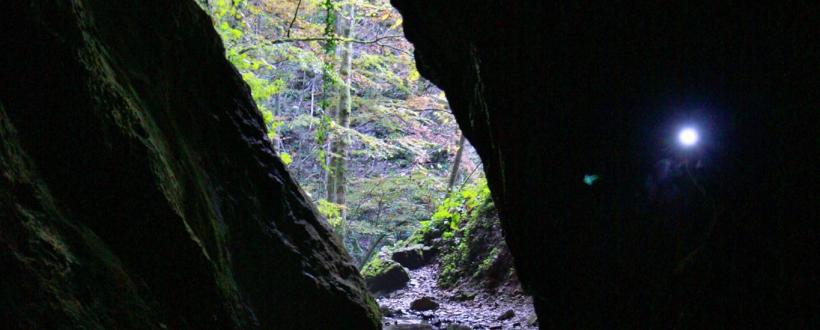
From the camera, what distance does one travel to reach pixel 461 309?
924 centimetres

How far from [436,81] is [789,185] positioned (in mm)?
3791

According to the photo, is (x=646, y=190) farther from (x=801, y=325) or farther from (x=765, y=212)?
(x=801, y=325)


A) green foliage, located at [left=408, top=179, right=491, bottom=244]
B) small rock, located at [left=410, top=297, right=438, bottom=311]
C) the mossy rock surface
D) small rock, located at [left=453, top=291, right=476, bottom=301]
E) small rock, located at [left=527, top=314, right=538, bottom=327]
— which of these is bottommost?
Result: small rock, located at [left=527, top=314, right=538, bottom=327]

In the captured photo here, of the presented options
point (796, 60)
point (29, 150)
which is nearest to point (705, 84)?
point (796, 60)

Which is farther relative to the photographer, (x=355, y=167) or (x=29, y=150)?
(x=355, y=167)

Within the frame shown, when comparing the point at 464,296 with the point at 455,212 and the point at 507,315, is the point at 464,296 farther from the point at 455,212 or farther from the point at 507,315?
the point at 455,212

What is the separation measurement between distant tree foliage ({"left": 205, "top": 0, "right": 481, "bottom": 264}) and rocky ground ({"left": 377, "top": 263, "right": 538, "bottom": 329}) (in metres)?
2.37

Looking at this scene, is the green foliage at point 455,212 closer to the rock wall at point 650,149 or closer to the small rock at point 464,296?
the small rock at point 464,296

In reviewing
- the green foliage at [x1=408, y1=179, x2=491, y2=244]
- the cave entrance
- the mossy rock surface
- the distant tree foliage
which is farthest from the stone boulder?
the green foliage at [x1=408, y1=179, x2=491, y2=244]

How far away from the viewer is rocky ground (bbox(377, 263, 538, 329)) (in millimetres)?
7789

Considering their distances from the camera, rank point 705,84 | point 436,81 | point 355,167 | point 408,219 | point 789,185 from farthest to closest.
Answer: point 355,167
point 408,219
point 436,81
point 705,84
point 789,185

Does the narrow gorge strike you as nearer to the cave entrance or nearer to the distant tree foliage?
the cave entrance

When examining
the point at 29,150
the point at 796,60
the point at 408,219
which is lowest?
the point at 29,150

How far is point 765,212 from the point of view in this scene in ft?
9.78
